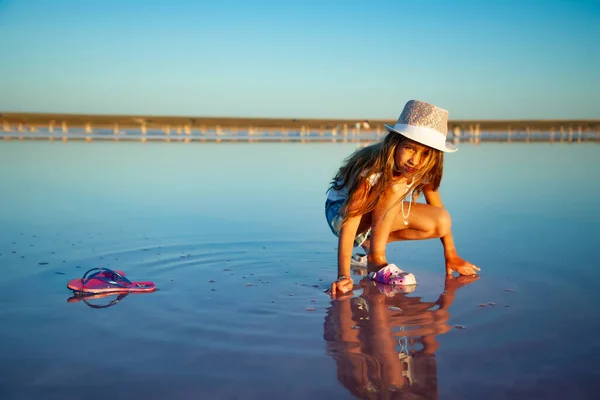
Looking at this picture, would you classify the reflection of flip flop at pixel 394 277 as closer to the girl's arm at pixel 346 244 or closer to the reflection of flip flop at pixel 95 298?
the girl's arm at pixel 346 244

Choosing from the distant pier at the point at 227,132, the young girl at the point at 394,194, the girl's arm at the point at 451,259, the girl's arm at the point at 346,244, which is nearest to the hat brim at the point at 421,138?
the young girl at the point at 394,194

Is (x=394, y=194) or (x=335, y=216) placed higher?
(x=394, y=194)

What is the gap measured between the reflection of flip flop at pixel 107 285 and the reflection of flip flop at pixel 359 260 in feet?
5.32

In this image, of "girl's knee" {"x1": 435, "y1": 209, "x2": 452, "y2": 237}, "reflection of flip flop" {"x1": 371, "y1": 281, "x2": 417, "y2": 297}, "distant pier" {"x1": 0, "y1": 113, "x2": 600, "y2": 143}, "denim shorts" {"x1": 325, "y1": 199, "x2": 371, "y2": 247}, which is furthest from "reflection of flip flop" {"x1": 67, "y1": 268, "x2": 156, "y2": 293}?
"distant pier" {"x1": 0, "y1": 113, "x2": 600, "y2": 143}

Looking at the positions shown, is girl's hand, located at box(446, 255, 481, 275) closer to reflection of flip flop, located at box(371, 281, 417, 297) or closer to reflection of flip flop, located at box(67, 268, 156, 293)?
reflection of flip flop, located at box(371, 281, 417, 297)

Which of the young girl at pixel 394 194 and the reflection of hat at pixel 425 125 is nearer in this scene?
the reflection of hat at pixel 425 125

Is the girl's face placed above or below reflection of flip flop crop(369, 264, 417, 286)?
above

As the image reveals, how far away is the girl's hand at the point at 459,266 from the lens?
4.34 metres

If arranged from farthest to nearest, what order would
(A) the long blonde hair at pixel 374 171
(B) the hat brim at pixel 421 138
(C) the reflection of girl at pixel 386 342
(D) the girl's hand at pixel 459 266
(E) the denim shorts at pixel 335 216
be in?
(D) the girl's hand at pixel 459 266, (E) the denim shorts at pixel 335 216, (A) the long blonde hair at pixel 374 171, (B) the hat brim at pixel 421 138, (C) the reflection of girl at pixel 386 342

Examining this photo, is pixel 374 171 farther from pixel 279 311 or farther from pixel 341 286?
pixel 279 311

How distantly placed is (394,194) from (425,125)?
57 centimetres

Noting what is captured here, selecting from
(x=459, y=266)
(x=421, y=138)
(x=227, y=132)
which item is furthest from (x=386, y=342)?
(x=227, y=132)

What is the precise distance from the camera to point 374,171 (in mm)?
4008

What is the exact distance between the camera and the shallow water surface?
2400 mm
